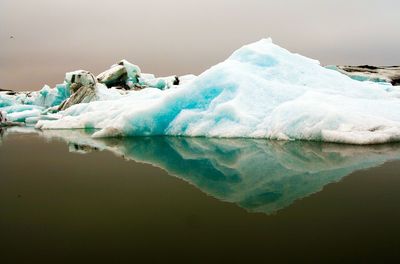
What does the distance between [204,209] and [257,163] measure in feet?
7.32

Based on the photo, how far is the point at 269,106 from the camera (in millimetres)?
8531

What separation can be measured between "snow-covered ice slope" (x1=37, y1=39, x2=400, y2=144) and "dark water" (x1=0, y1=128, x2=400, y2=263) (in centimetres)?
141

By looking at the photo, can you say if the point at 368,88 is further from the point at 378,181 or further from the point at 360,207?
the point at 360,207

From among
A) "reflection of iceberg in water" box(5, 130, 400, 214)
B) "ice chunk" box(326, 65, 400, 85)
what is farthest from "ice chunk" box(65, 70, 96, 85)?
"ice chunk" box(326, 65, 400, 85)

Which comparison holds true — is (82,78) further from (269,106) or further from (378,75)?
(378,75)

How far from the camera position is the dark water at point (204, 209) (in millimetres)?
2078

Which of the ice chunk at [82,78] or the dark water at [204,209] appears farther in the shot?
the ice chunk at [82,78]

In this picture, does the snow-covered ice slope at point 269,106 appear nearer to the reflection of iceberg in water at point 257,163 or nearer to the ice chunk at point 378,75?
the reflection of iceberg in water at point 257,163

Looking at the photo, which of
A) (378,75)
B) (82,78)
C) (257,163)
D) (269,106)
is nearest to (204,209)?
(257,163)

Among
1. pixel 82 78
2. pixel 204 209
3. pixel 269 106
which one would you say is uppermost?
pixel 82 78

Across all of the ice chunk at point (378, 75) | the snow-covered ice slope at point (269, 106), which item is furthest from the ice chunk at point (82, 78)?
the ice chunk at point (378, 75)

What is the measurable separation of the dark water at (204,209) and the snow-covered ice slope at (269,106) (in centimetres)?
A: 141

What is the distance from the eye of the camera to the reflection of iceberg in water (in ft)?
11.2

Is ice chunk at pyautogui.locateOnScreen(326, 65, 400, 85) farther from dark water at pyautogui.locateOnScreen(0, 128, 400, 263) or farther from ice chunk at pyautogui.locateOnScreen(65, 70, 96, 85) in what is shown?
dark water at pyautogui.locateOnScreen(0, 128, 400, 263)
